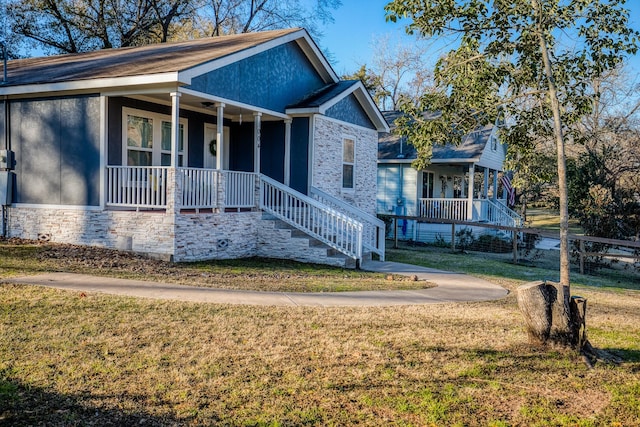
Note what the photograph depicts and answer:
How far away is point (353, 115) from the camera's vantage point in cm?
1702

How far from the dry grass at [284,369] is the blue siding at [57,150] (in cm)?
528

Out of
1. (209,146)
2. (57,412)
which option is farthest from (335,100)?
(57,412)

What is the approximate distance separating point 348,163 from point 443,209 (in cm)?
746

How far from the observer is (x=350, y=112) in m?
16.8

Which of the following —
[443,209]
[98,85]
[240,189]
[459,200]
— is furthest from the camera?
[443,209]

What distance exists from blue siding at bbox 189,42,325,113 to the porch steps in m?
2.97

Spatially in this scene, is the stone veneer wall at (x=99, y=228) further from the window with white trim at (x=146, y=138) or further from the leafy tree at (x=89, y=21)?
the leafy tree at (x=89, y=21)

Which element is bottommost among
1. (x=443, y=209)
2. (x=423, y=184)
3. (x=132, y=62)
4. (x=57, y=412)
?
(x=57, y=412)

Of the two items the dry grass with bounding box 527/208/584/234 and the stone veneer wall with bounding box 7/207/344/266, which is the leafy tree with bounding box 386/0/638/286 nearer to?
the stone veneer wall with bounding box 7/207/344/266

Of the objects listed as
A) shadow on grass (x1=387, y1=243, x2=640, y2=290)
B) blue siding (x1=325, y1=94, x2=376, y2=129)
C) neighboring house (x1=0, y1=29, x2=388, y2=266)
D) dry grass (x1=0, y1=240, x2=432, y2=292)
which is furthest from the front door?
shadow on grass (x1=387, y1=243, x2=640, y2=290)

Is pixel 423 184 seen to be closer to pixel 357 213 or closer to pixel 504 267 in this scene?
pixel 504 267

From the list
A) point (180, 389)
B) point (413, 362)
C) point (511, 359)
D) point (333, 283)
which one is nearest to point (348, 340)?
point (413, 362)

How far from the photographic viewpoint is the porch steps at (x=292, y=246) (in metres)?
12.4

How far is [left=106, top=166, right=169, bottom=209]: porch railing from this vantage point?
452 inches
